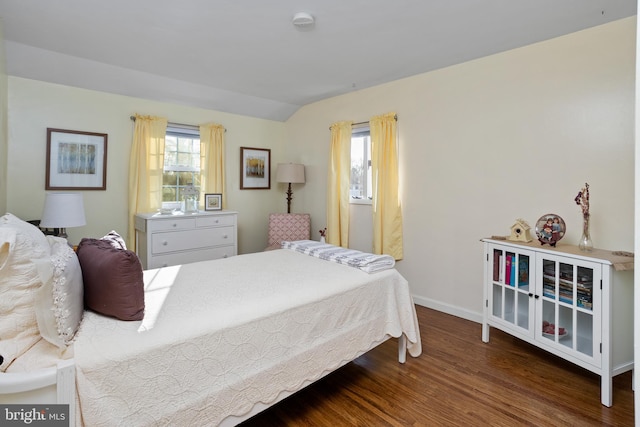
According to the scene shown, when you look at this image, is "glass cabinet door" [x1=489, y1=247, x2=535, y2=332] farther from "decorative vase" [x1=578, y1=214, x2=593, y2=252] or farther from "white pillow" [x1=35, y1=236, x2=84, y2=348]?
"white pillow" [x1=35, y1=236, x2=84, y2=348]

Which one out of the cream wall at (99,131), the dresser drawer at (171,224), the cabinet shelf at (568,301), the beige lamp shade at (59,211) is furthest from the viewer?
the dresser drawer at (171,224)

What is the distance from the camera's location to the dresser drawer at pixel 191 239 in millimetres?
3477

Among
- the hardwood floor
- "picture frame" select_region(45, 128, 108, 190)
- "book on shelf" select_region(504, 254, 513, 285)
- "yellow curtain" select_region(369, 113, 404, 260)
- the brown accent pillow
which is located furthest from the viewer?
"yellow curtain" select_region(369, 113, 404, 260)

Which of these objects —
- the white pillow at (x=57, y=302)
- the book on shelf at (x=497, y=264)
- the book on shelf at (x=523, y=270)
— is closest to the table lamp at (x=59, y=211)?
the white pillow at (x=57, y=302)

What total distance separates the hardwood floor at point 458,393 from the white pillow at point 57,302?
104 centimetres

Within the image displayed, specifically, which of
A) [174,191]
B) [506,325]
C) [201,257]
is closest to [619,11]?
[506,325]

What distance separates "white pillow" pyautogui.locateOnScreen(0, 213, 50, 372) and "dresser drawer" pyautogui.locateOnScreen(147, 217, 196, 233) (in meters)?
2.35

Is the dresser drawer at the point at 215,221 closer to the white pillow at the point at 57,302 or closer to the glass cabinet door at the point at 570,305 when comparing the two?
the white pillow at the point at 57,302

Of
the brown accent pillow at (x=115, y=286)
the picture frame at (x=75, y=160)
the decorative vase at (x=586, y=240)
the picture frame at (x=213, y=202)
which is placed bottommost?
the brown accent pillow at (x=115, y=286)

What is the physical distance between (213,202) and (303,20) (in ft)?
8.57

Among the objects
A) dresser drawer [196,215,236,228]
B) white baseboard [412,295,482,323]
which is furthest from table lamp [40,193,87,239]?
white baseboard [412,295,482,323]

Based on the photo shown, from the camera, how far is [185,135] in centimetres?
424

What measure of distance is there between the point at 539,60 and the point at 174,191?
4.07m

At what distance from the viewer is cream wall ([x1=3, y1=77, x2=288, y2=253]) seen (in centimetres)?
311
